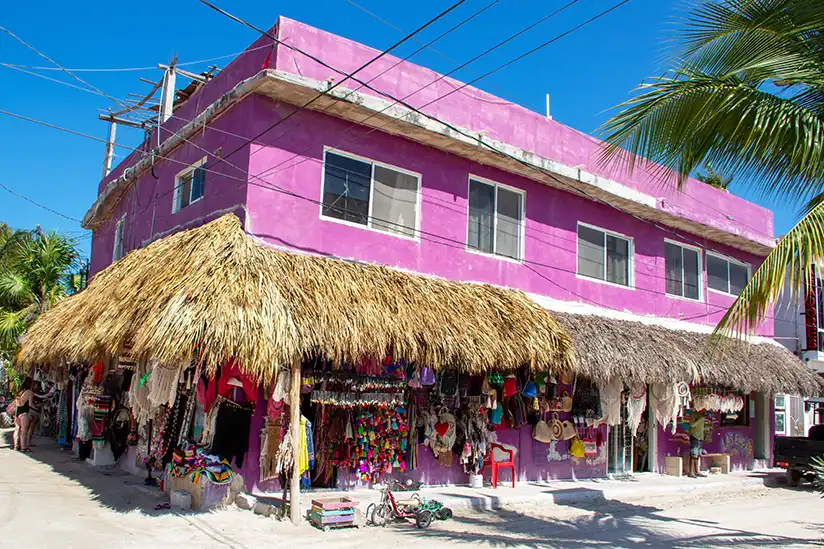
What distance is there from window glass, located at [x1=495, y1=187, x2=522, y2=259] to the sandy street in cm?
514

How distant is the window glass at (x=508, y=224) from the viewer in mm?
14023

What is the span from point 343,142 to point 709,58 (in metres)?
6.25

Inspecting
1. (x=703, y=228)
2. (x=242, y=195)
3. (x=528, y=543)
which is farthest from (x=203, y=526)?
(x=703, y=228)

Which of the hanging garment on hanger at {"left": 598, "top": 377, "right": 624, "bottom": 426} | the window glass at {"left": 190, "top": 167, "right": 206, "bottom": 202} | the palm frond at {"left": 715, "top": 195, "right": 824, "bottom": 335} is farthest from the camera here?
the hanging garment on hanger at {"left": 598, "top": 377, "right": 624, "bottom": 426}

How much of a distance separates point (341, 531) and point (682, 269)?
496 inches

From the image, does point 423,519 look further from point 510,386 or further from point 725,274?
point 725,274

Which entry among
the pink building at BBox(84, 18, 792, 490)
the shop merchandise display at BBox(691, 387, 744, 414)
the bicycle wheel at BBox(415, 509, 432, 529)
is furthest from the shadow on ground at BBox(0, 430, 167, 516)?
the shop merchandise display at BBox(691, 387, 744, 414)

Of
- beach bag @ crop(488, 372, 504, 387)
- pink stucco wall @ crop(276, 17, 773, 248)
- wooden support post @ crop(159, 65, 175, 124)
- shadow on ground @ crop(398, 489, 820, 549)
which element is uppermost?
wooden support post @ crop(159, 65, 175, 124)

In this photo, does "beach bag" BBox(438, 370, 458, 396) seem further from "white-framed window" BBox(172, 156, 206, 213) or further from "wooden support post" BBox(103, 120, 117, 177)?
"wooden support post" BBox(103, 120, 117, 177)

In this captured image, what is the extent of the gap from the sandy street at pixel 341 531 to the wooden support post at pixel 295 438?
0.88ft

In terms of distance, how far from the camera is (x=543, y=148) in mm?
14961

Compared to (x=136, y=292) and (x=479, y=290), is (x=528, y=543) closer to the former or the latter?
(x=479, y=290)

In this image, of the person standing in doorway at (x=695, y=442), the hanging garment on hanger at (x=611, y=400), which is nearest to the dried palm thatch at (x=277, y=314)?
the hanging garment on hanger at (x=611, y=400)

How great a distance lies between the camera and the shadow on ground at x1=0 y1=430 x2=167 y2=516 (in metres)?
9.92
